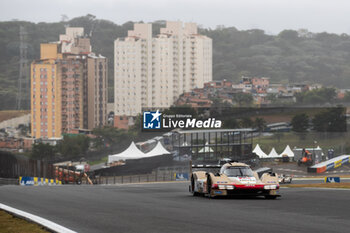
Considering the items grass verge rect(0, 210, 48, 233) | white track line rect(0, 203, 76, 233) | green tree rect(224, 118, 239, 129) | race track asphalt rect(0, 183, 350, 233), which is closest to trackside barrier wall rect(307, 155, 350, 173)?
green tree rect(224, 118, 239, 129)

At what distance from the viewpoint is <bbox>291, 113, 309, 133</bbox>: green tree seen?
348 ft

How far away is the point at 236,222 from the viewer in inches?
583

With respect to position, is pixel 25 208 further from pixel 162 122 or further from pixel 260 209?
pixel 162 122

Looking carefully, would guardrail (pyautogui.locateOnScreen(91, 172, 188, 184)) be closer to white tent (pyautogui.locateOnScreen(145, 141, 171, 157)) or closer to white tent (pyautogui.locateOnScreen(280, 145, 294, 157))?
white tent (pyautogui.locateOnScreen(145, 141, 171, 157))

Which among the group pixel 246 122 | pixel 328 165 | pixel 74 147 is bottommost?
pixel 328 165

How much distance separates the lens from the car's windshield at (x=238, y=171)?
24909 millimetres

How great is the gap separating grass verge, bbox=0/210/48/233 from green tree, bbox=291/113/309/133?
9210 cm

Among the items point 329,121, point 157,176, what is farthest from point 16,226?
point 329,121

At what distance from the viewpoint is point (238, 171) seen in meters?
25.1

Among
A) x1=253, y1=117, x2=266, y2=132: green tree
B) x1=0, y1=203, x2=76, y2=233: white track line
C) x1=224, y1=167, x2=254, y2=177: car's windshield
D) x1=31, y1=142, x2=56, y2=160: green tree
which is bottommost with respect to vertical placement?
x1=0, y1=203, x2=76, y2=233: white track line

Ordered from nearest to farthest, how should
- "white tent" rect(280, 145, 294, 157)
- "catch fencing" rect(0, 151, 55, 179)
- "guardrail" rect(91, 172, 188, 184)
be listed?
"guardrail" rect(91, 172, 188, 184)
"white tent" rect(280, 145, 294, 157)
"catch fencing" rect(0, 151, 55, 179)

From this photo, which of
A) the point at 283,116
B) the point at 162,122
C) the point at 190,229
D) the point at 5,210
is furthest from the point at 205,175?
the point at 283,116

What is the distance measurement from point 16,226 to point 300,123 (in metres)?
94.5

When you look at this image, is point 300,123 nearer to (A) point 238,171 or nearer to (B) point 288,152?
(B) point 288,152
